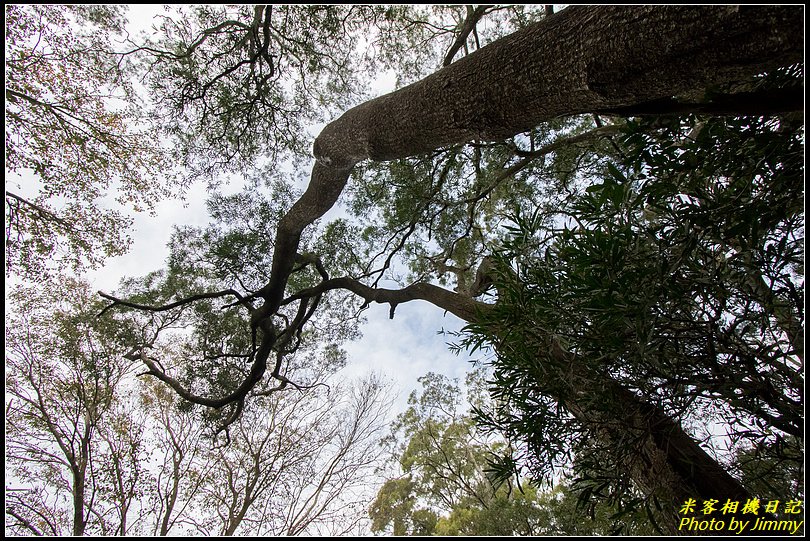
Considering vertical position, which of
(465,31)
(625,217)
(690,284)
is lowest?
(690,284)

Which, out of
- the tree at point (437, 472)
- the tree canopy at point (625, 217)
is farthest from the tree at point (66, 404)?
the tree at point (437, 472)

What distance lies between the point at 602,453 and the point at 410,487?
8276 mm

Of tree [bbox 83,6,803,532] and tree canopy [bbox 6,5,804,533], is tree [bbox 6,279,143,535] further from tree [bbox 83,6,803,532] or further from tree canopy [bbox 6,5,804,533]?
tree [bbox 83,6,803,532]

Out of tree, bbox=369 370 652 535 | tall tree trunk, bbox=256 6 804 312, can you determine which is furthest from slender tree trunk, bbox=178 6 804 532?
tree, bbox=369 370 652 535

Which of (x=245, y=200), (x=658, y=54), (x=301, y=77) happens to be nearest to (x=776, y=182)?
(x=658, y=54)

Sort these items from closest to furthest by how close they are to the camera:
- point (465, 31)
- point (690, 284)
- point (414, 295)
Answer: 1. point (690, 284)
2. point (465, 31)
3. point (414, 295)

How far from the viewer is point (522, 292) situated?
201 centimetres

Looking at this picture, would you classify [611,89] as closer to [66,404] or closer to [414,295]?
[414,295]

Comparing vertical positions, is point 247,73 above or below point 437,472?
above

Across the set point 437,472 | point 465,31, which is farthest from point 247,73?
point 437,472

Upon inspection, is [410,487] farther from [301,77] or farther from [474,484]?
[301,77]

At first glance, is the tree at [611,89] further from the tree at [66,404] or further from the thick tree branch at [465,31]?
the tree at [66,404]

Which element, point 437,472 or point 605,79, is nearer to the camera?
point 605,79

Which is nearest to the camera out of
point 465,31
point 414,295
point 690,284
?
point 690,284
